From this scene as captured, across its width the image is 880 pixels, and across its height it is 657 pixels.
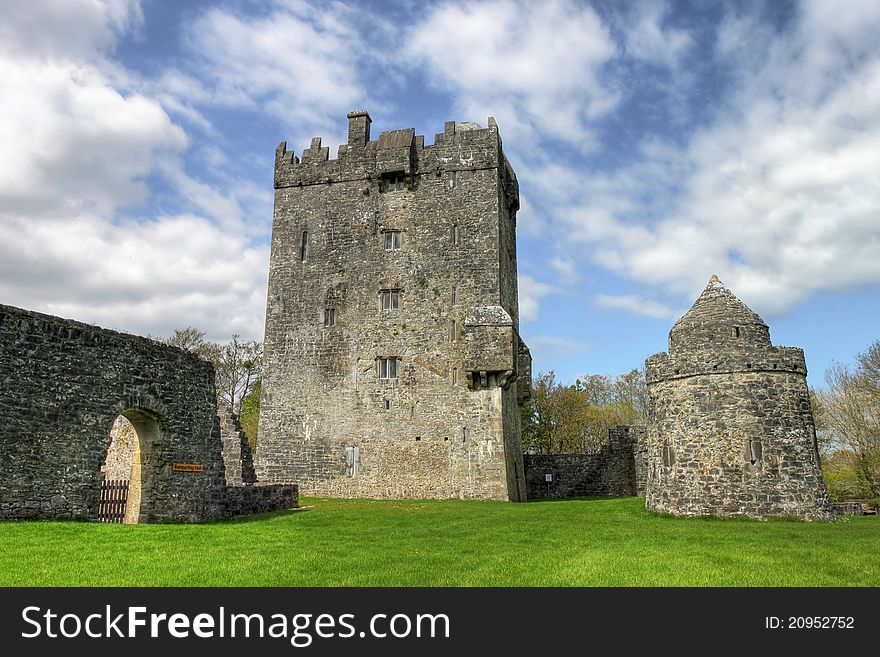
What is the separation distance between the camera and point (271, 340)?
104 ft

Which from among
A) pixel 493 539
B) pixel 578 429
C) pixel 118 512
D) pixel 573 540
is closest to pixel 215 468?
pixel 118 512

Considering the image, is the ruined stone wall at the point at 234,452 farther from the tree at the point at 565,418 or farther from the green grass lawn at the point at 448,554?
the tree at the point at 565,418

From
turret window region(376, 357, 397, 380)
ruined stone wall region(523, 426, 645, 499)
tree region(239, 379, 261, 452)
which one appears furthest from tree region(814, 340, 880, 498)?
tree region(239, 379, 261, 452)

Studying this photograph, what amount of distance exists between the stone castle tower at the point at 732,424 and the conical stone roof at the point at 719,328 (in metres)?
0.03

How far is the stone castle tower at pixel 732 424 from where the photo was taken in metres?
16.1

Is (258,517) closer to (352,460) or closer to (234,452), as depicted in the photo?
(234,452)

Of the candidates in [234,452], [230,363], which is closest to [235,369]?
[230,363]

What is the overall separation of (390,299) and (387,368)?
3330 millimetres

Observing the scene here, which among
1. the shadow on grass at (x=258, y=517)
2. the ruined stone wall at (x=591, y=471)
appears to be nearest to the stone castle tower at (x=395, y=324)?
the ruined stone wall at (x=591, y=471)

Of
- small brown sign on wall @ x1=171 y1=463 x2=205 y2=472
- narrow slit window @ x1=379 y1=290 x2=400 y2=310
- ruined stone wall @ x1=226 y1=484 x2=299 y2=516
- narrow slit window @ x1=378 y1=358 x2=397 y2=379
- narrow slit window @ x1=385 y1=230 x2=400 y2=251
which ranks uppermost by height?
narrow slit window @ x1=385 y1=230 x2=400 y2=251

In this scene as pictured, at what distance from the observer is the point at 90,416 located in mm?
14227

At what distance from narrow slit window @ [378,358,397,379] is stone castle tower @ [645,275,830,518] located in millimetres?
14358

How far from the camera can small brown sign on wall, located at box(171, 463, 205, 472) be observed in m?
16.4

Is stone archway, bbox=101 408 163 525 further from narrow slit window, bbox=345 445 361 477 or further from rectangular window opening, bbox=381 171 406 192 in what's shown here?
rectangular window opening, bbox=381 171 406 192
